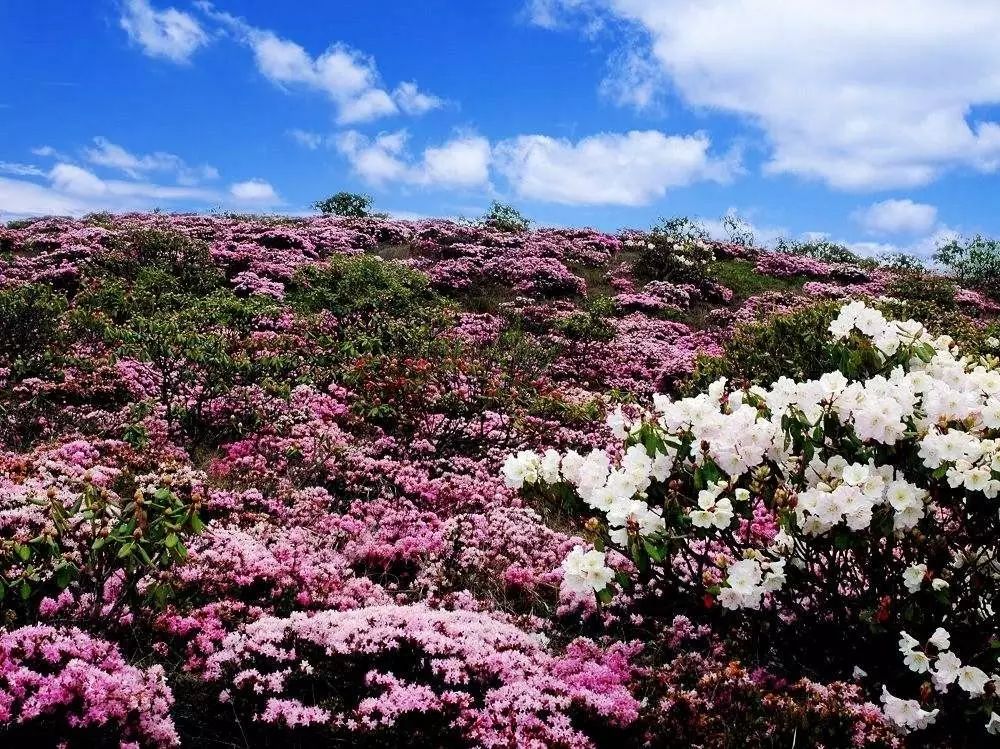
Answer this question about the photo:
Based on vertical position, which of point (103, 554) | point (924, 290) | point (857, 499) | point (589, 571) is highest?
point (924, 290)

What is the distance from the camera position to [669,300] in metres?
20.1

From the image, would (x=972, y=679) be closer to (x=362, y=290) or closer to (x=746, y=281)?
(x=362, y=290)

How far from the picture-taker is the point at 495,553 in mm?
7285

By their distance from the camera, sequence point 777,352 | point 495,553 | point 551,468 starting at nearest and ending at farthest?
point 551,468
point 495,553
point 777,352

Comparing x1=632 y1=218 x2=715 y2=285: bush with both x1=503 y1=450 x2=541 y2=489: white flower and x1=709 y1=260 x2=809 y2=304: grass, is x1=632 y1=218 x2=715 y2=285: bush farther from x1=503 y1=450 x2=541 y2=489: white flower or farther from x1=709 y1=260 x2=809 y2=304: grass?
x1=503 y1=450 x2=541 y2=489: white flower

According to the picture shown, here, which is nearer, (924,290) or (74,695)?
(74,695)

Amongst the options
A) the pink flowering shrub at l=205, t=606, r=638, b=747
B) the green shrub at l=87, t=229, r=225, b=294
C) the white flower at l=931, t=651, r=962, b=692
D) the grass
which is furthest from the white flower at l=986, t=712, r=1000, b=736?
the grass

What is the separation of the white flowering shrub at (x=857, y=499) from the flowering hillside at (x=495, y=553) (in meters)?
0.02

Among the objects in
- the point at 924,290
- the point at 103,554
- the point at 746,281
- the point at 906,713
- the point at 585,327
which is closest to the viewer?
the point at 906,713

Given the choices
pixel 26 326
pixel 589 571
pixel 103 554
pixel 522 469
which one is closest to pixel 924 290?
pixel 522 469

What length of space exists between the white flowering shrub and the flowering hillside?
21 mm

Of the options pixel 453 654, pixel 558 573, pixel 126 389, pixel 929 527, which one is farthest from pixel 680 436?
pixel 126 389

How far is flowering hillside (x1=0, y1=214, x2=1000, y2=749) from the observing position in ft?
14.1

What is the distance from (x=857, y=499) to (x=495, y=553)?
397cm
